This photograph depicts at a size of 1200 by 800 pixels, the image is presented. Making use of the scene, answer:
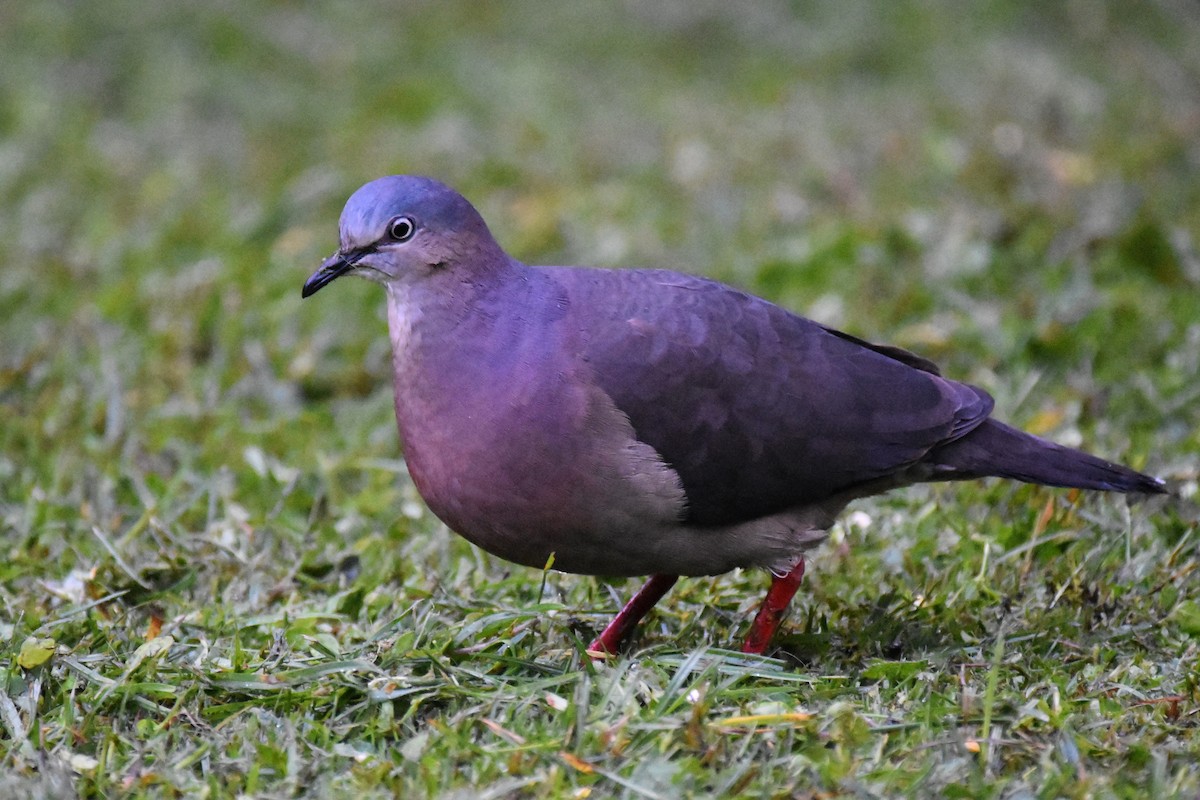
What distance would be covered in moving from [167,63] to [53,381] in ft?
13.1

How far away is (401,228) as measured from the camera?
3.94 metres

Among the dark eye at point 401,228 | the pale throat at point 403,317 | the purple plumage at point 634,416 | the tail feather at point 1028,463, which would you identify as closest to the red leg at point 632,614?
the purple plumage at point 634,416

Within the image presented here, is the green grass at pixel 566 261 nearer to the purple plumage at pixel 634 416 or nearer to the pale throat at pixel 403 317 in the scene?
the purple plumage at pixel 634 416

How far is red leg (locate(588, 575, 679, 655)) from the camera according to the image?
13.2 ft

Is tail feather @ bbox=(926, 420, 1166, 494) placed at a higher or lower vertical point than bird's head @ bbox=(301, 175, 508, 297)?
lower

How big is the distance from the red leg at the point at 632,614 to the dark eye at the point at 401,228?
1.19 meters

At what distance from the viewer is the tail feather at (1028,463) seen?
409 cm

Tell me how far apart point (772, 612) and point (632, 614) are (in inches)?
16.4

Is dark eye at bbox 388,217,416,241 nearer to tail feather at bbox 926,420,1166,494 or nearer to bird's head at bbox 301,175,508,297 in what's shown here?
bird's head at bbox 301,175,508,297

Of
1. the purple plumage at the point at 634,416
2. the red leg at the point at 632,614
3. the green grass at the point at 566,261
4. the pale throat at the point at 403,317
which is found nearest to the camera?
the green grass at the point at 566,261

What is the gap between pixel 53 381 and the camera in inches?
230

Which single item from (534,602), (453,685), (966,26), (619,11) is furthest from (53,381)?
(966,26)

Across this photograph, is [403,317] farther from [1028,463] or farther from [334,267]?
[1028,463]

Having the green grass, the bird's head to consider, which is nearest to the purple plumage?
the bird's head
